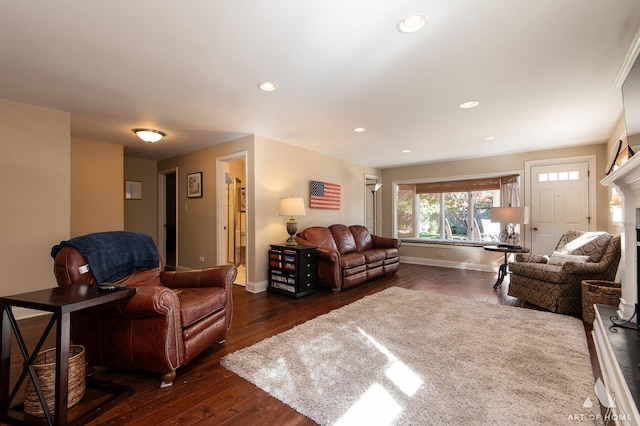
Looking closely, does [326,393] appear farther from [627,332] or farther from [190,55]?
[190,55]

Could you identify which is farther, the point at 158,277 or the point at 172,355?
the point at 158,277

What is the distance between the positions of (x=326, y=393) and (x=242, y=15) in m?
2.36

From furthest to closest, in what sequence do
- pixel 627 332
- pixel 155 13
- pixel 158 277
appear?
pixel 158 277
pixel 627 332
pixel 155 13

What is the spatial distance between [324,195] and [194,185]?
240 centimetres

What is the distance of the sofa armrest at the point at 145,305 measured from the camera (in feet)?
5.69

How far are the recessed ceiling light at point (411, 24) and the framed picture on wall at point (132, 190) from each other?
5.69 m

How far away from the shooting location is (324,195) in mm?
5320

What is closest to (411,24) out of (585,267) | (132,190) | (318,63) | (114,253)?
(318,63)

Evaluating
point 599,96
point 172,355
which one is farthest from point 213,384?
point 599,96

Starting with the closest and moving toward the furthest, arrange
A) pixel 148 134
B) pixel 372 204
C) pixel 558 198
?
pixel 148 134 < pixel 558 198 < pixel 372 204

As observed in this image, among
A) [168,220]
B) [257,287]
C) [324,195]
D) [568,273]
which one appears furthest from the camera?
[168,220]

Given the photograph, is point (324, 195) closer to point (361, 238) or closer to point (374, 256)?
point (361, 238)

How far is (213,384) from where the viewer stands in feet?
6.08

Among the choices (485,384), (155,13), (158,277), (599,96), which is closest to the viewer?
(155,13)
